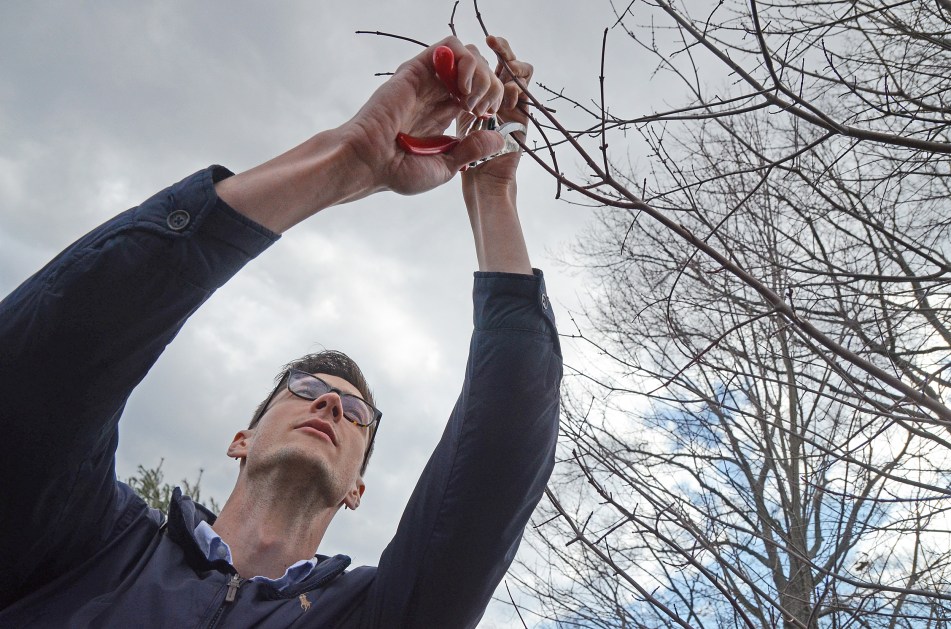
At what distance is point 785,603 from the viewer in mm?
3314

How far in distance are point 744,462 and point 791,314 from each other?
366cm

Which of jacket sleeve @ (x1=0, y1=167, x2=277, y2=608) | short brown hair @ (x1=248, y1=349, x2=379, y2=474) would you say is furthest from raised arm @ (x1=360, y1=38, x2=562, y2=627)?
short brown hair @ (x1=248, y1=349, x2=379, y2=474)

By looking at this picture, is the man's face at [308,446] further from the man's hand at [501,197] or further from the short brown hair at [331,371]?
the man's hand at [501,197]

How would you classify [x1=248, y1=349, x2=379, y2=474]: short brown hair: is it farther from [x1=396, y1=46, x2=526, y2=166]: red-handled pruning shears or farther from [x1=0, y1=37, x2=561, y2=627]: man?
[x1=396, y1=46, x2=526, y2=166]: red-handled pruning shears

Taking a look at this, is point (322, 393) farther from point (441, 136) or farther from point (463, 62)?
point (463, 62)

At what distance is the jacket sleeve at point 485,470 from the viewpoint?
4.09 feet

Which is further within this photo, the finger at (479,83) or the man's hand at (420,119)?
the finger at (479,83)

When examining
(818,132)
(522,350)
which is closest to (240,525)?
(522,350)

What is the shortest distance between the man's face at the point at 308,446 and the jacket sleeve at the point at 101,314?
951 millimetres

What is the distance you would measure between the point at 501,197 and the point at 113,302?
34.5 inches

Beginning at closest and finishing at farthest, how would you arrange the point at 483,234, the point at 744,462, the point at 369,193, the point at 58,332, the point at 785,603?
the point at 58,332
the point at 369,193
the point at 483,234
the point at 785,603
the point at 744,462

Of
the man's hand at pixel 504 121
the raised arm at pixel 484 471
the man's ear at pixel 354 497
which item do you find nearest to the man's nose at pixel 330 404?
the man's ear at pixel 354 497

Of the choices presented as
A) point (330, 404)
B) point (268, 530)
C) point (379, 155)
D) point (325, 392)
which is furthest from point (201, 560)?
point (379, 155)

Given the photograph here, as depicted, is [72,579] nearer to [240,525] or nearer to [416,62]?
[240,525]
